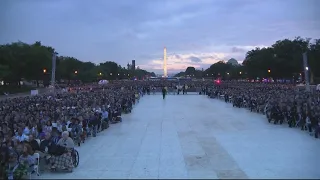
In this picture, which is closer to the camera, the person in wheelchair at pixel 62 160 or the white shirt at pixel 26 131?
the person in wheelchair at pixel 62 160

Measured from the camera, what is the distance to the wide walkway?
10906 millimetres

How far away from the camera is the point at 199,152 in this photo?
13.8m

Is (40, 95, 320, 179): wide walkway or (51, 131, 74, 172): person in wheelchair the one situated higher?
(51, 131, 74, 172): person in wheelchair

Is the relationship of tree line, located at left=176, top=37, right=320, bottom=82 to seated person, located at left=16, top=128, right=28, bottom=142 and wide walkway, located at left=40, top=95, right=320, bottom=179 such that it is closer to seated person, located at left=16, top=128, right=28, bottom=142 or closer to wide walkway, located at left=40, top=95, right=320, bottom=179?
wide walkway, located at left=40, top=95, right=320, bottom=179

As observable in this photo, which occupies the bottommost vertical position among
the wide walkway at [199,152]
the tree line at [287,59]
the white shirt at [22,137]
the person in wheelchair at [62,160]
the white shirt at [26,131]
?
the wide walkway at [199,152]

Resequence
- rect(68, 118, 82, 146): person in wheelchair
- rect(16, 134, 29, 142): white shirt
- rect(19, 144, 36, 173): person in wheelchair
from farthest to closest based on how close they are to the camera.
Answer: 1. rect(68, 118, 82, 146): person in wheelchair
2. rect(16, 134, 29, 142): white shirt
3. rect(19, 144, 36, 173): person in wheelchair

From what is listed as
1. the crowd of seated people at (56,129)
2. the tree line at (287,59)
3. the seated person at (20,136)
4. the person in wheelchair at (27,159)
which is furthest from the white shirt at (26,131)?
the tree line at (287,59)

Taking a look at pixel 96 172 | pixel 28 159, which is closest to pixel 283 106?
pixel 96 172

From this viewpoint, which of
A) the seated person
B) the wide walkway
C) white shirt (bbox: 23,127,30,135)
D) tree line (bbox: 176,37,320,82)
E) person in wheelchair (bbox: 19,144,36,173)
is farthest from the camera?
tree line (bbox: 176,37,320,82)

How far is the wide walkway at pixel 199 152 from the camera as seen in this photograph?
10.9m

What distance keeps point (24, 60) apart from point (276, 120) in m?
67.4

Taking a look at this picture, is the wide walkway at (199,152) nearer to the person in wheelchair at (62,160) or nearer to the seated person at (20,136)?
the person in wheelchair at (62,160)

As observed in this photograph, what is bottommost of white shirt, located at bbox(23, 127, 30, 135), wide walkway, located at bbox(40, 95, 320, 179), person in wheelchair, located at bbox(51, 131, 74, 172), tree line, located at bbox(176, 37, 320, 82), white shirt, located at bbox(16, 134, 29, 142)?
wide walkway, located at bbox(40, 95, 320, 179)

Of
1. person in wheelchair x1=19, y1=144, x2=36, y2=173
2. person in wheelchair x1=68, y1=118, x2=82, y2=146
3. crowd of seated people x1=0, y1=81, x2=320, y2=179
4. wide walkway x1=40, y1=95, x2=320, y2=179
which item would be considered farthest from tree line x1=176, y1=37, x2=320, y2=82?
person in wheelchair x1=19, y1=144, x2=36, y2=173
